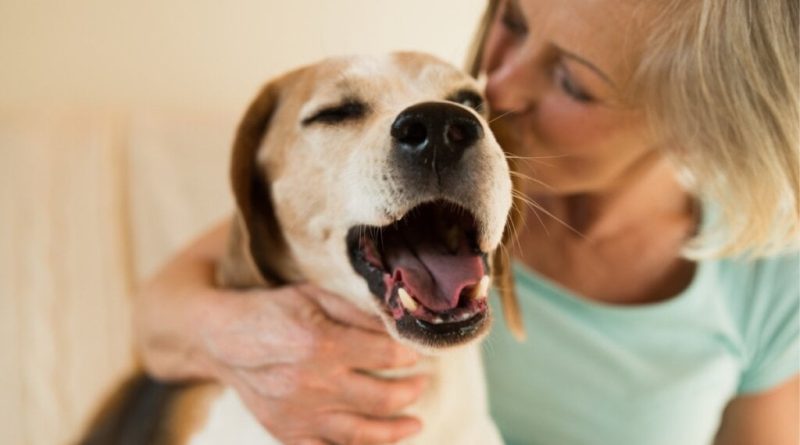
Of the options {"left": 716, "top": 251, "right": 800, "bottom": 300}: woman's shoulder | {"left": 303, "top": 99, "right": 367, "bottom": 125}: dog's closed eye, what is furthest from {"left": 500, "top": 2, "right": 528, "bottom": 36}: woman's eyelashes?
{"left": 716, "top": 251, "right": 800, "bottom": 300}: woman's shoulder

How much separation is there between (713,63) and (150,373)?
1.06 m

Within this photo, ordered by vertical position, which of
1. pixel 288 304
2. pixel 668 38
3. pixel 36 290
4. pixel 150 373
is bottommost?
pixel 150 373

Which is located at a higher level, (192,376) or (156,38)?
(156,38)

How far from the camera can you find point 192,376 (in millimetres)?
1033

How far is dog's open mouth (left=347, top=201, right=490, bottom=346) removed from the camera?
28.5 inches

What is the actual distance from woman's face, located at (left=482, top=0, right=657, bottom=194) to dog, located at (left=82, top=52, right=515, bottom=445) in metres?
0.10

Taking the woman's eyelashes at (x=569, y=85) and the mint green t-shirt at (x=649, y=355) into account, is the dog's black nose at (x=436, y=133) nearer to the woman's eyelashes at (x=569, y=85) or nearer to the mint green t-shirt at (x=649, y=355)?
the woman's eyelashes at (x=569, y=85)

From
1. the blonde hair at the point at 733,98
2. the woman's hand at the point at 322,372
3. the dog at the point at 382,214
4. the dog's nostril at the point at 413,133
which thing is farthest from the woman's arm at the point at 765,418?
the dog's nostril at the point at 413,133

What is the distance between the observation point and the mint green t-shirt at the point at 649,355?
1.11 meters

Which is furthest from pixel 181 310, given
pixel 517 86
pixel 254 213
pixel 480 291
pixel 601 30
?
pixel 601 30

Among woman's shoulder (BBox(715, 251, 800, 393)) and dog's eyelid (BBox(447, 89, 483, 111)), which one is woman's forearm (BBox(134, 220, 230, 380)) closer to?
dog's eyelid (BBox(447, 89, 483, 111))

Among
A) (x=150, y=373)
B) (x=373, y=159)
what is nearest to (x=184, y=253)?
(x=150, y=373)

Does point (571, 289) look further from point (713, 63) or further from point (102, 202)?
point (102, 202)

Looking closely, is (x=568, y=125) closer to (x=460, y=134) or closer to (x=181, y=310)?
(x=460, y=134)
